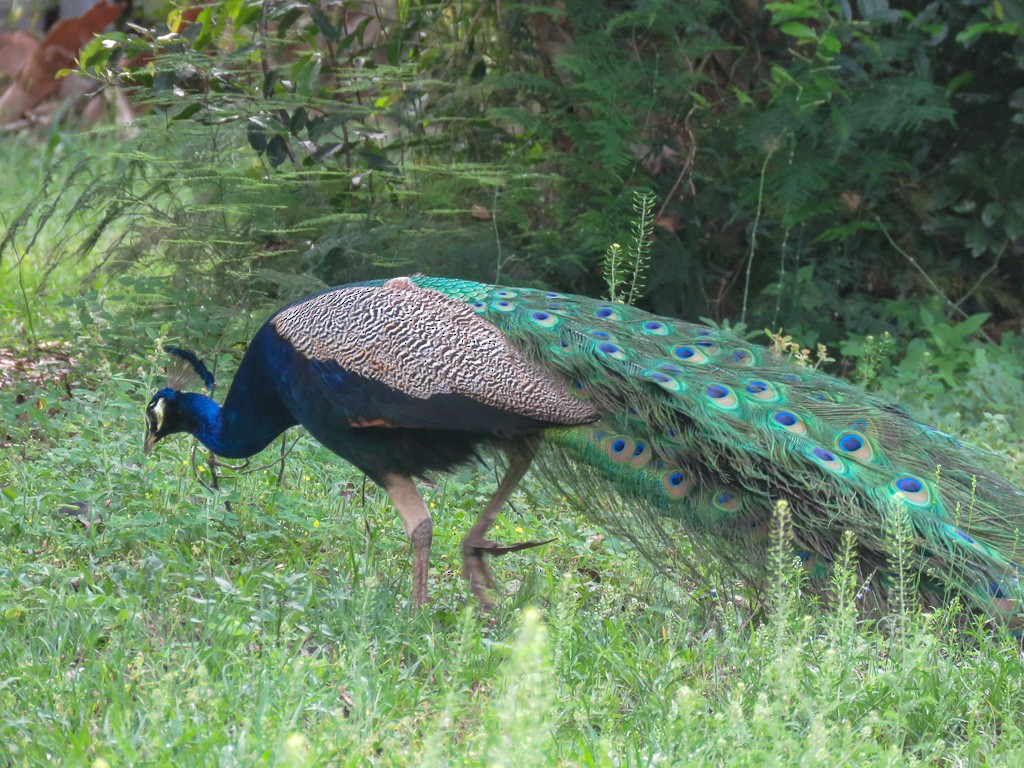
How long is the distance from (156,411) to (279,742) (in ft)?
5.69

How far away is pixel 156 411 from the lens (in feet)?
12.1

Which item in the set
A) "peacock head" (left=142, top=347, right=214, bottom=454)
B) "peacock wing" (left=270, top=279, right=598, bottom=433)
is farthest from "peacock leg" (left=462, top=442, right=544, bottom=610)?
"peacock head" (left=142, top=347, right=214, bottom=454)

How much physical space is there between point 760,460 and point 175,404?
65.7 inches

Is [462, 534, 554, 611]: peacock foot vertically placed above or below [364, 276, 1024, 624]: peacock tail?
below

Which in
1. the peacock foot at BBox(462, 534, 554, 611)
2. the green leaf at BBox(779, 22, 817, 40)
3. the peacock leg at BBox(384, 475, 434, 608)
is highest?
the green leaf at BBox(779, 22, 817, 40)

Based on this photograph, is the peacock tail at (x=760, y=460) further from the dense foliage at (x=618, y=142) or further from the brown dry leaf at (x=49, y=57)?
the brown dry leaf at (x=49, y=57)

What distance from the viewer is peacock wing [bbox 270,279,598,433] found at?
3.23 meters

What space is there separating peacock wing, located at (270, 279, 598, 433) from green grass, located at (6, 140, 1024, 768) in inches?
18.0

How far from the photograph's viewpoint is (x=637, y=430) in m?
3.24

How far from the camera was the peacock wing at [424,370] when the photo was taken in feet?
10.6

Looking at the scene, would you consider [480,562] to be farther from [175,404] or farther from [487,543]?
[175,404]

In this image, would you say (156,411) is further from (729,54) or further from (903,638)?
(729,54)

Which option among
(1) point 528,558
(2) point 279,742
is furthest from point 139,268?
(2) point 279,742

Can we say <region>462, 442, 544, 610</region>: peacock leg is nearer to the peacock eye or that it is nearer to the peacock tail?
the peacock tail
